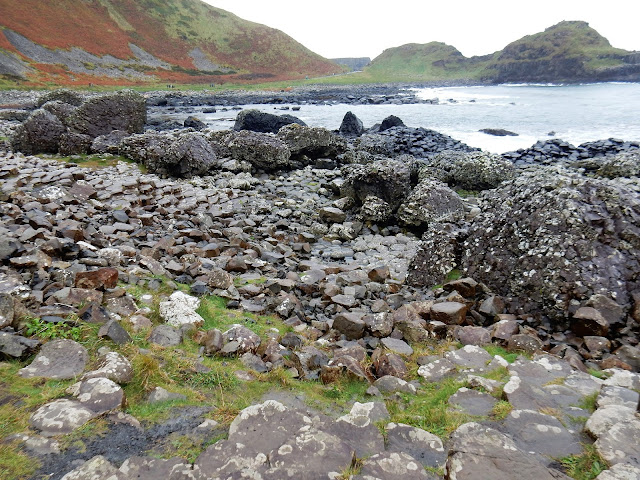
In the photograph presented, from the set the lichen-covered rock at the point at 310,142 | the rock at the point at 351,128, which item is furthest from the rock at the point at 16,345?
→ the rock at the point at 351,128

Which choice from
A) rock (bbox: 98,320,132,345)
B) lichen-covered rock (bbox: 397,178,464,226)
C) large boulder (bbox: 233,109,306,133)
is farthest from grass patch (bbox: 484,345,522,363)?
large boulder (bbox: 233,109,306,133)

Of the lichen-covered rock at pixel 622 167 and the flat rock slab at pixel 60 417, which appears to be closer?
the flat rock slab at pixel 60 417

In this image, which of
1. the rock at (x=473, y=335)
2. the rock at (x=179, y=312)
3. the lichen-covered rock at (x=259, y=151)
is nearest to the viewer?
the rock at (x=179, y=312)

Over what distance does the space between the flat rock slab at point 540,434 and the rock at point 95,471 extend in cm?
295

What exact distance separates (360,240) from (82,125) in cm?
1506

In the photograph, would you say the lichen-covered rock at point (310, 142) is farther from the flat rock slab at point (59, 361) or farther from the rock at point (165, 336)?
the flat rock slab at point (59, 361)

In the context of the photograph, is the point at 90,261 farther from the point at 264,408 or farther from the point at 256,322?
the point at 264,408

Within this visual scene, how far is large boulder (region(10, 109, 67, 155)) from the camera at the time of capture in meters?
16.8

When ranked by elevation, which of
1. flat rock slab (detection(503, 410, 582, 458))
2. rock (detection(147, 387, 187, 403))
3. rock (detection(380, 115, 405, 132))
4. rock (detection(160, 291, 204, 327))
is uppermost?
rock (detection(380, 115, 405, 132))

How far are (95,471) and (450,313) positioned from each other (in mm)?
4783

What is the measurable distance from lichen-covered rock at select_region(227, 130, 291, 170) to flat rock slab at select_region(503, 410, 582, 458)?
14773 mm

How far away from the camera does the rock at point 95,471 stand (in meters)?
2.63

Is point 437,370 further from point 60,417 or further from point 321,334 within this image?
point 60,417

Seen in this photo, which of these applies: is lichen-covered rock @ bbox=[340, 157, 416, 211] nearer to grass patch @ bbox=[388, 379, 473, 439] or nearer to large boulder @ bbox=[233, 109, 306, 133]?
grass patch @ bbox=[388, 379, 473, 439]
